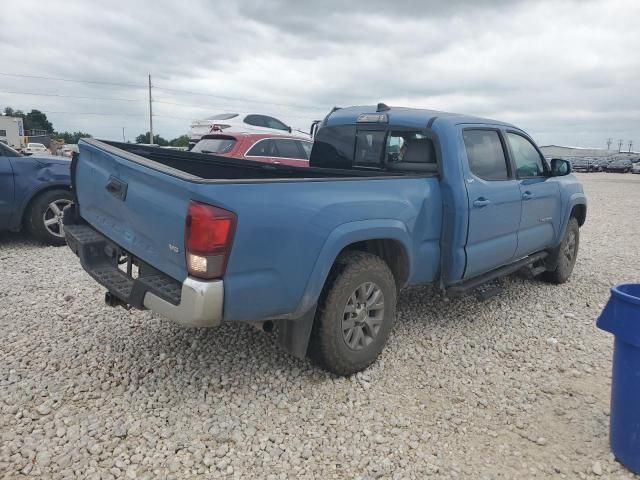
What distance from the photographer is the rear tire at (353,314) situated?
314 cm

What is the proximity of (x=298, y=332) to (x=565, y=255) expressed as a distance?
4.19 meters

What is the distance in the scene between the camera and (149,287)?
109 inches

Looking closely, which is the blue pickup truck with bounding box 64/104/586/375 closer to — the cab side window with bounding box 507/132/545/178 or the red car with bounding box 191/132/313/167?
the cab side window with bounding box 507/132/545/178

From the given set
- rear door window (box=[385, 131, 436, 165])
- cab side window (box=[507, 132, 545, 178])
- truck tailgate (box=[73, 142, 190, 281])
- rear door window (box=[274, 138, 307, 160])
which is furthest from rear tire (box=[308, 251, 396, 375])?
rear door window (box=[274, 138, 307, 160])

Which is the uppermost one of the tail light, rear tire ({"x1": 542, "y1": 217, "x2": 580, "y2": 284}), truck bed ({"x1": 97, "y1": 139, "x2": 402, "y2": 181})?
truck bed ({"x1": 97, "y1": 139, "x2": 402, "y2": 181})

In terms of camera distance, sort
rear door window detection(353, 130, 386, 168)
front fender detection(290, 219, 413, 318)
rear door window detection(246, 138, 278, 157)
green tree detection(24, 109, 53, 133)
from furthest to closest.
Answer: green tree detection(24, 109, 53, 133) < rear door window detection(246, 138, 278, 157) < rear door window detection(353, 130, 386, 168) < front fender detection(290, 219, 413, 318)

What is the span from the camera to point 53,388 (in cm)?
315

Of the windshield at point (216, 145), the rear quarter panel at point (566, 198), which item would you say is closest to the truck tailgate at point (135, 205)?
the rear quarter panel at point (566, 198)

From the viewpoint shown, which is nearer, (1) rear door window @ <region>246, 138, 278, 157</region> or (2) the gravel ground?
(2) the gravel ground

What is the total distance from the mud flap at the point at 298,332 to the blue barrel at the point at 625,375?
1.57m

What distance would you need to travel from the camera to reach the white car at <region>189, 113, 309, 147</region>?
1372cm

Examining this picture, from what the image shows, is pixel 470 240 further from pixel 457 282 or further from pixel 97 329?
pixel 97 329

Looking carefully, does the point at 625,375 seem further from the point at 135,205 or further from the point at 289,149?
the point at 289,149

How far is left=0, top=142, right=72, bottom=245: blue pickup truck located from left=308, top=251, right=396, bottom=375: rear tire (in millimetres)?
4841
